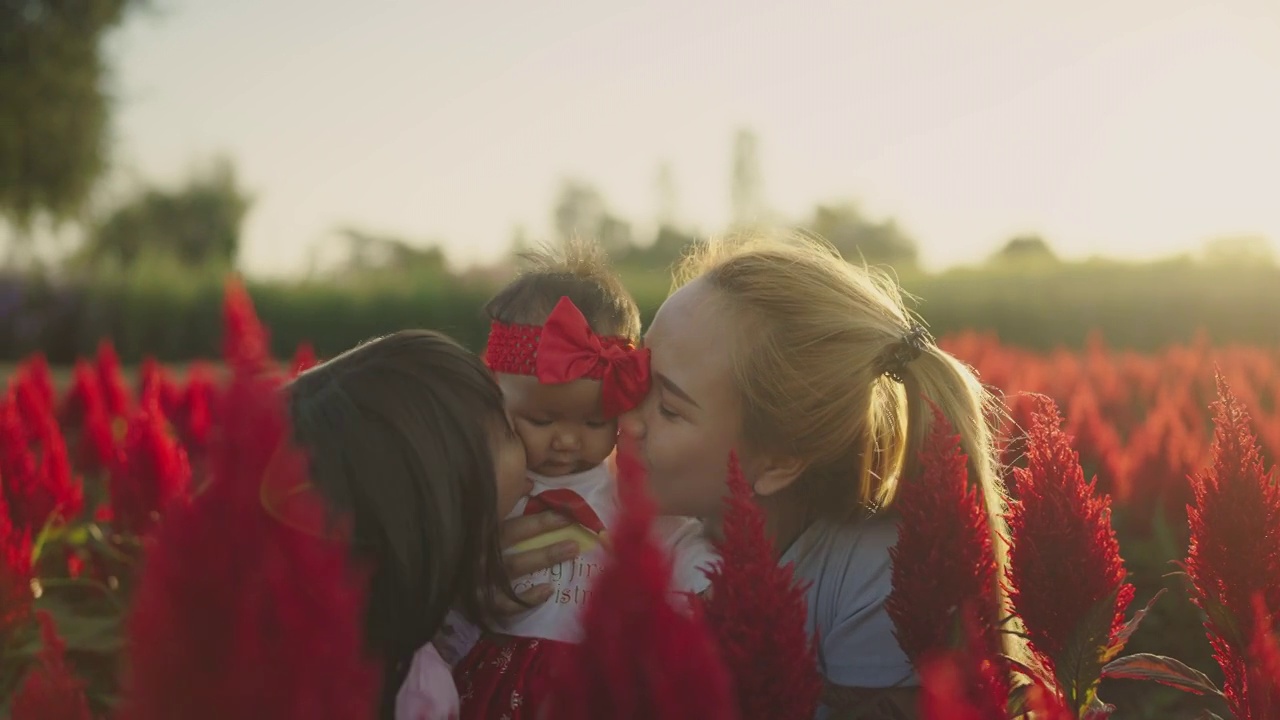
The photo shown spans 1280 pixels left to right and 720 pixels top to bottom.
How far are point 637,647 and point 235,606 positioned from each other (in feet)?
1.07

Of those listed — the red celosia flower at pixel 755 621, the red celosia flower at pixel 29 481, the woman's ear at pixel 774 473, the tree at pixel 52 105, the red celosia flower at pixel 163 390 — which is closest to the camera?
the red celosia flower at pixel 755 621

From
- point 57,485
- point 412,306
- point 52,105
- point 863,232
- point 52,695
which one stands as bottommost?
point 863,232

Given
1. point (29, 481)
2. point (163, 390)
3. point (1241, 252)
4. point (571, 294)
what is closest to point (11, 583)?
point (29, 481)

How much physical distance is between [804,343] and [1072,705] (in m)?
1.10

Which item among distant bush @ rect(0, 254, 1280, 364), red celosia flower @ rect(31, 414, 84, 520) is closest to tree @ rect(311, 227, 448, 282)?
distant bush @ rect(0, 254, 1280, 364)

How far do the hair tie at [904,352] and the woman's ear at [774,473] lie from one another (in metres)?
0.33

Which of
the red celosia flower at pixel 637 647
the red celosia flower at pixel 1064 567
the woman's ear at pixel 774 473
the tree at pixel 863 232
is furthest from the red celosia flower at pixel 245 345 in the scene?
the tree at pixel 863 232

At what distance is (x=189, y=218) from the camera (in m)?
68.7

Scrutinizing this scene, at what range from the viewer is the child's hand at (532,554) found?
2414 millimetres

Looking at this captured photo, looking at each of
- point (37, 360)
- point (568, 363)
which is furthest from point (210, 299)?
point (568, 363)

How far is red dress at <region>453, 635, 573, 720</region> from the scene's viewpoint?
228cm

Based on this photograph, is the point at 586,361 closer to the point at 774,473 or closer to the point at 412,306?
the point at 774,473

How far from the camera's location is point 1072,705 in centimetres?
189

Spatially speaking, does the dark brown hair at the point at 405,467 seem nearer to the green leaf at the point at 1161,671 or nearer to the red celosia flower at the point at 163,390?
the green leaf at the point at 1161,671
